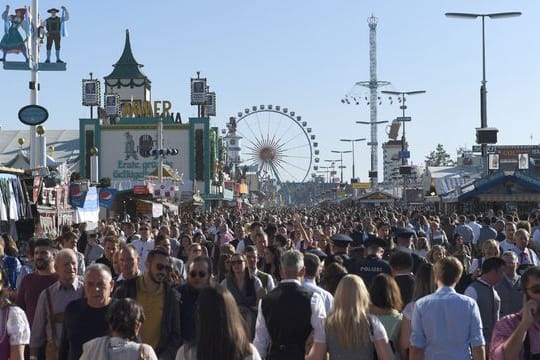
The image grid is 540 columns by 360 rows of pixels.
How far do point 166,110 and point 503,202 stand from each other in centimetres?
5598

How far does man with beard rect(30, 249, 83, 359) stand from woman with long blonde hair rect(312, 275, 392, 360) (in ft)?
7.71

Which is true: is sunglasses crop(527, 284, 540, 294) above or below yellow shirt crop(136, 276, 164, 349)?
above

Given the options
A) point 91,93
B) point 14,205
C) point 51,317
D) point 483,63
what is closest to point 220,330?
point 51,317

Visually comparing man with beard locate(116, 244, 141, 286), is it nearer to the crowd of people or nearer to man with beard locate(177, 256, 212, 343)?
the crowd of people

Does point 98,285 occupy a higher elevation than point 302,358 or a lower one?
higher

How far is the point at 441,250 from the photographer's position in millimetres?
10883

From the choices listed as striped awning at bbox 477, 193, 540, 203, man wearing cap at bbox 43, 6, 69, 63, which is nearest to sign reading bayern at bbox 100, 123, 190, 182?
striped awning at bbox 477, 193, 540, 203

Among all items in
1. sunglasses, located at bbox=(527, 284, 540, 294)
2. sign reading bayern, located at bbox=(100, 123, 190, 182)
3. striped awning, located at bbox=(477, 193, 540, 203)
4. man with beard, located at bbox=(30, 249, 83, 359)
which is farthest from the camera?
sign reading bayern, located at bbox=(100, 123, 190, 182)

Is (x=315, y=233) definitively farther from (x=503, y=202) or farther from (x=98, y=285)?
(x=503, y=202)

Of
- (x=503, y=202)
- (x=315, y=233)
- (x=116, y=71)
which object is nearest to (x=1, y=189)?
(x=315, y=233)

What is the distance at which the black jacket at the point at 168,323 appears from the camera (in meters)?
7.38

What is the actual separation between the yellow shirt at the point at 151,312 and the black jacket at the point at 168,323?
4cm

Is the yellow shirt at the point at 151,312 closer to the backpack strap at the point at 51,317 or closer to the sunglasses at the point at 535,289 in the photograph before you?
the backpack strap at the point at 51,317

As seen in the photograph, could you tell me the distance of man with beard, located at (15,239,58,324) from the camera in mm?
8594
